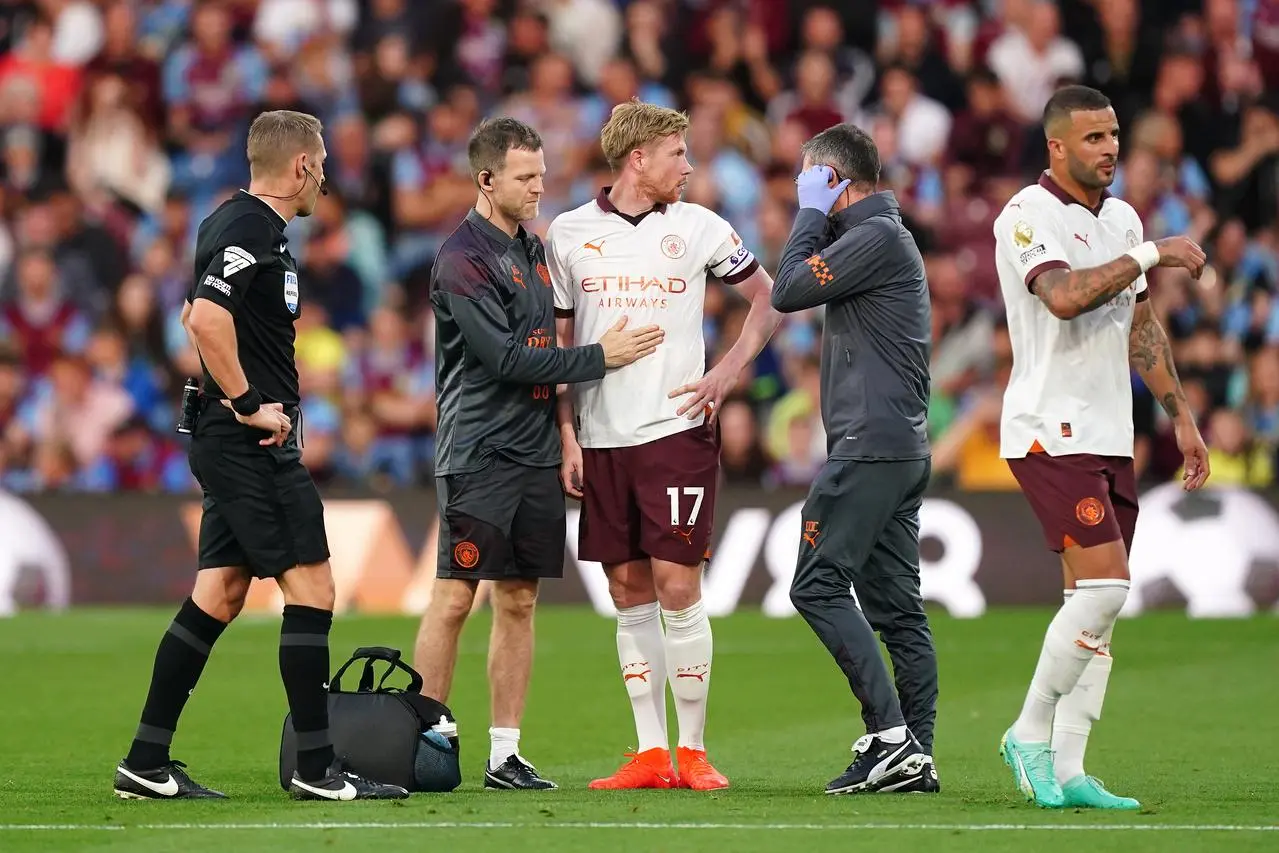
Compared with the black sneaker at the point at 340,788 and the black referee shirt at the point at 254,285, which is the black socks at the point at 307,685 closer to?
the black sneaker at the point at 340,788

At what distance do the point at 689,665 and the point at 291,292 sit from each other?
7.07 feet

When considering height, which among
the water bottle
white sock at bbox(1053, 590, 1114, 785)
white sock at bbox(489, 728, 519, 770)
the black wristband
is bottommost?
white sock at bbox(489, 728, 519, 770)

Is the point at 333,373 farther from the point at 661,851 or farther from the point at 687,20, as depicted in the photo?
the point at 661,851

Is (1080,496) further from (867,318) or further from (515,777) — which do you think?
(515,777)

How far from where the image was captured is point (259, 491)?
7406 millimetres

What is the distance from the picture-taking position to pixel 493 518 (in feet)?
26.1

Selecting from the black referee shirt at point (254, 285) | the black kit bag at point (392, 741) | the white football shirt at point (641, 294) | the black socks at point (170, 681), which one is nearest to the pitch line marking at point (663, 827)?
the black socks at point (170, 681)

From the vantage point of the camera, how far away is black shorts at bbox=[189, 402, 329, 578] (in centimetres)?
739

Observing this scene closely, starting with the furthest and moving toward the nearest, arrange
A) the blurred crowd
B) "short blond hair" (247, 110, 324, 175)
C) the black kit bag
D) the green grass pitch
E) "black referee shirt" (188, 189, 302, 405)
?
the blurred crowd
the black kit bag
"short blond hair" (247, 110, 324, 175)
"black referee shirt" (188, 189, 302, 405)
the green grass pitch

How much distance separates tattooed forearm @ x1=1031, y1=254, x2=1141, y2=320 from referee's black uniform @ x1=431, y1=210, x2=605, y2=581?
1.85 metres

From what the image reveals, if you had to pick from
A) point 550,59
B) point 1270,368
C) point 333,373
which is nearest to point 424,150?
point 550,59

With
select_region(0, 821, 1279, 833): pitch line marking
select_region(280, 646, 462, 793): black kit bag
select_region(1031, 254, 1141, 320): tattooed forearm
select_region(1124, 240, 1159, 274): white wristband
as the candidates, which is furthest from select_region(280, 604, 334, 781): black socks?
select_region(1124, 240, 1159, 274): white wristband

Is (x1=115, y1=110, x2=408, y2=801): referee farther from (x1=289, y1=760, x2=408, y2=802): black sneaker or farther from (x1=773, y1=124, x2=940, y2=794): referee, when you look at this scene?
(x1=773, y1=124, x2=940, y2=794): referee

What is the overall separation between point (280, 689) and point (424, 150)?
8720 millimetres
